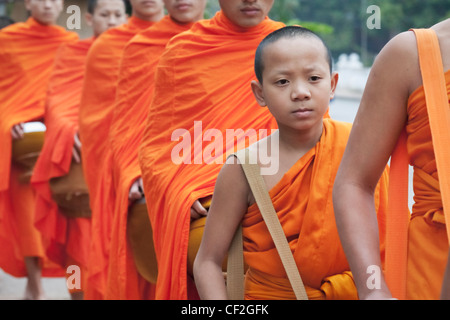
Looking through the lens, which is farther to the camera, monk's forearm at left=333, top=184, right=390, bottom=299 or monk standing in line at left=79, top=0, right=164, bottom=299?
monk standing in line at left=79, top=0, right=164, bottom=299

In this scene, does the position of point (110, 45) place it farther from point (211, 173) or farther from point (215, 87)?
point (211, 173)

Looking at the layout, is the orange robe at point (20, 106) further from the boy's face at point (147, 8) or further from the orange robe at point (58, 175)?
the boy's face at point (147, 8)

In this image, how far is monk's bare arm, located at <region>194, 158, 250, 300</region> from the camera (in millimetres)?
2730

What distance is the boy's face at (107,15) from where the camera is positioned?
688 centimetres

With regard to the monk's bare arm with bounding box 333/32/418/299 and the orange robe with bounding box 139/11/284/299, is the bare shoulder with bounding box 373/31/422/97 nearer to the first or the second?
the monk's bare arm with bounding box 333/32/418/299

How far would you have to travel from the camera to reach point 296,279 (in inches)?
103

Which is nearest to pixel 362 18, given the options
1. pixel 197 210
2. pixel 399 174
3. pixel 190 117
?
pixel 190 117

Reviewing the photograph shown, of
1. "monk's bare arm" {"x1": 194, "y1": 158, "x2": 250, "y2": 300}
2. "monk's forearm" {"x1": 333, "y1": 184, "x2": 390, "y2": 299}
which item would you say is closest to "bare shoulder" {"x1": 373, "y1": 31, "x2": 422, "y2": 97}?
"monk's forearm" {"x1": 333, "y1": 184, "x2": 390, "y2": 299}

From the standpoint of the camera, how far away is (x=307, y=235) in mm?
2689

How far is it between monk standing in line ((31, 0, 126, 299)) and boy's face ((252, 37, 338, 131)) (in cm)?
372

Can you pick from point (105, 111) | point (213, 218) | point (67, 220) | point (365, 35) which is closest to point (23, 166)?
point (67, 220)

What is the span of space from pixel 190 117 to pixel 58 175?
249 centimetres

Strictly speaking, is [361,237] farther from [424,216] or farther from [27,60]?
[27,60]

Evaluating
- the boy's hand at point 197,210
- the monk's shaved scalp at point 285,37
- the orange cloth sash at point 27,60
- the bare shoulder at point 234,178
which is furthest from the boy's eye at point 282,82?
the orange cloth sash at point 27,60
